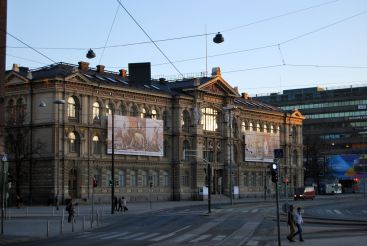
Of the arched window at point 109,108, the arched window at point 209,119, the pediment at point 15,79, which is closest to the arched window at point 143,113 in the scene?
the arched window at point 109,108

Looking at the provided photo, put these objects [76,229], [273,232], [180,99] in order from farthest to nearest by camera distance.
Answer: [180,99] < [76,229] < [273,232]

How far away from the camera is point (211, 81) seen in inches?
3952

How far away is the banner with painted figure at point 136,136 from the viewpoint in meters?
84.2

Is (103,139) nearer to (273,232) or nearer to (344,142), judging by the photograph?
(273,232)

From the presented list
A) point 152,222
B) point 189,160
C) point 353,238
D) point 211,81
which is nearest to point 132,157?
point 189,160

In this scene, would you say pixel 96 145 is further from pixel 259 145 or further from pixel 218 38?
pixel 218 38

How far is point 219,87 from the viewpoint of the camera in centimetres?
10288

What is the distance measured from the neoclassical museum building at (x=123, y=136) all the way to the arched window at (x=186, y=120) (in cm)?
28

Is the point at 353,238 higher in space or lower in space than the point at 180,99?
lower

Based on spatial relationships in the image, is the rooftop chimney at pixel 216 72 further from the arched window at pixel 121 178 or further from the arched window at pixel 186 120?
the arched window at pixel 121 178

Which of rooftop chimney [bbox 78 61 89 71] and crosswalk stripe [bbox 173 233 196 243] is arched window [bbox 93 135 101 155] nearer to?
rooftop chimney [bbox 78 61 89 71]

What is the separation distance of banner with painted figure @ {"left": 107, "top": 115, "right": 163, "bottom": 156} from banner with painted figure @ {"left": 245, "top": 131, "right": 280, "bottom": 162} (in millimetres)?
22514

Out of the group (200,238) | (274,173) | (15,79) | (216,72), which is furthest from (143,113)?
(274,173)

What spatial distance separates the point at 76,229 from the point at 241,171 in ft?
229
